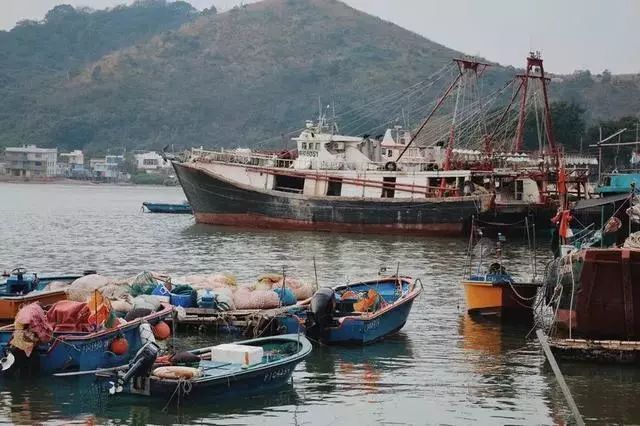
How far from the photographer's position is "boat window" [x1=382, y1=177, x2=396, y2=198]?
57.6 metres

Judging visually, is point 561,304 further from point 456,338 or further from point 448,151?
point 448,151

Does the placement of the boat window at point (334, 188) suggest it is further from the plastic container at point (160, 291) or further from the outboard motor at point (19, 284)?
the outboard motor at point (19, 284)

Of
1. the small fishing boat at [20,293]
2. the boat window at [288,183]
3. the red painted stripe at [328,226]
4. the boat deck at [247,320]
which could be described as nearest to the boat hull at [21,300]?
the small fishing boat at [20,293]

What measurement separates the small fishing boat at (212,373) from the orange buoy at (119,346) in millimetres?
1575

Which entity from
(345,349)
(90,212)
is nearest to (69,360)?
(345,349)

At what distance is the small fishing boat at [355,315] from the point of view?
22.0 meters

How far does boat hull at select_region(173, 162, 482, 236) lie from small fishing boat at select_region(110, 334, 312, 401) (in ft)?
121

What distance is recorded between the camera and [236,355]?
59.3 ft

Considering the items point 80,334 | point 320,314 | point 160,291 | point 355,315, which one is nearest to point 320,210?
point 160,291

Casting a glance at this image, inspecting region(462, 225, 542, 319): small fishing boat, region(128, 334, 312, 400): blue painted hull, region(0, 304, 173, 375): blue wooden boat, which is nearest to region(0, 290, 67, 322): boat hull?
region(0, 304, 173, 375): blue wooden boat

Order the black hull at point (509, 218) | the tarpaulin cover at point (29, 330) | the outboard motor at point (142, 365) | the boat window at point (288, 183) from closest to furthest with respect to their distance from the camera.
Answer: the outboard motor at point (142, 365) → the tarpaulin cover at point (29, 330) → the black hull at point (509, 218) → the boat window at point (288, 183)

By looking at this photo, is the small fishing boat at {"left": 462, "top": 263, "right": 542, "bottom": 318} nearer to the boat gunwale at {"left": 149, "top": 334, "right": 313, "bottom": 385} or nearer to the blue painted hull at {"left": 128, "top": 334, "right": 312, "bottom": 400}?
the boat gunwale at {"left": 149, "top": 334, "right": 313, "bottom": 385}

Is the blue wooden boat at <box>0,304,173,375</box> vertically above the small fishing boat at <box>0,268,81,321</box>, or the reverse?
the small fishing boat at <box>0,268,81,321</box>

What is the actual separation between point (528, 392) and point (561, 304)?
339 centimetres
